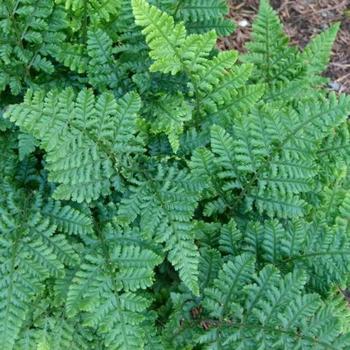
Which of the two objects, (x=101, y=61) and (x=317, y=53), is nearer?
(x=101, y=61)

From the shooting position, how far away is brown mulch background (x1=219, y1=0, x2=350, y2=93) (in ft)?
15.4

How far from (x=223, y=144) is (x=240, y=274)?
663 millimetres

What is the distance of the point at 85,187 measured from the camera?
2.80 metres

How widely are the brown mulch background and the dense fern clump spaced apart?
1279mm

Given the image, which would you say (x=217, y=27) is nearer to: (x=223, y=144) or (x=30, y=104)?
(x=223, y=144)

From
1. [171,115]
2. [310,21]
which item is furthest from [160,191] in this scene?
[310,21]

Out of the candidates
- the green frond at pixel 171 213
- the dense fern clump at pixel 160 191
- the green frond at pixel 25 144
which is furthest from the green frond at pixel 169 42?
the green frond at pixel 25 144

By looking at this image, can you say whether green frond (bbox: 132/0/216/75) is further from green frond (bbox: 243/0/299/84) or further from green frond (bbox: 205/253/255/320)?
green frond (bbox: 205/253/255/320)

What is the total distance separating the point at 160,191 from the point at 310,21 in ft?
8.63

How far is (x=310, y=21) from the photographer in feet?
15.6

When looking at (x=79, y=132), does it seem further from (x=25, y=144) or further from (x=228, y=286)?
(x=228, y=286)

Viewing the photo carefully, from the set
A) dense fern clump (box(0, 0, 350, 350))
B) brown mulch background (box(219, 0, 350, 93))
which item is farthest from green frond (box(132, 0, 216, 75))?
brown mulch background (box(219, 0, 350, 93))

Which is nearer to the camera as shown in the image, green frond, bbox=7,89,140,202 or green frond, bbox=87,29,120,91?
green frond, bbox=7,89,140,202

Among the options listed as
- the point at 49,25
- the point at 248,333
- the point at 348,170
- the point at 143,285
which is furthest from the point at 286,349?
the point at 49,25
